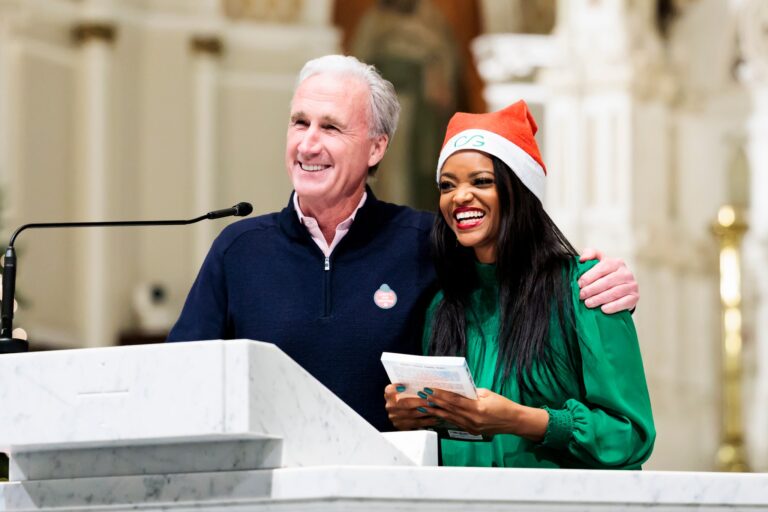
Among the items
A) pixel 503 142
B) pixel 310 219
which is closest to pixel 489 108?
pixel 310 219

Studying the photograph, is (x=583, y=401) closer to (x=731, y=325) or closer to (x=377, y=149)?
(x=377, y=149)

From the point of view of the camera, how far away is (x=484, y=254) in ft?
12.4

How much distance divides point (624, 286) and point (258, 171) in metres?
12.9

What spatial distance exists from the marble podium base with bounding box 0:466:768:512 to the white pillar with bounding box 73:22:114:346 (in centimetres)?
1207

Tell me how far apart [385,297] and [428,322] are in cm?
13

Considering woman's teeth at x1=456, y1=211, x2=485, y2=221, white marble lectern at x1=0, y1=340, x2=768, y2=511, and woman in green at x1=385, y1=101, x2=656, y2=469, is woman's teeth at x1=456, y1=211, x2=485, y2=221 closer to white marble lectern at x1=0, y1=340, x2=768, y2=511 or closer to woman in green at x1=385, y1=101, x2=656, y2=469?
woman in green at x1=385, y1=101, x2=656, y2=469

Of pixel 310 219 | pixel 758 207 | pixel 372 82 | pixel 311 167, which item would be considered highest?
pixel 372 82

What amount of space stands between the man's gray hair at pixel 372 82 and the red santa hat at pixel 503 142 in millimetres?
252

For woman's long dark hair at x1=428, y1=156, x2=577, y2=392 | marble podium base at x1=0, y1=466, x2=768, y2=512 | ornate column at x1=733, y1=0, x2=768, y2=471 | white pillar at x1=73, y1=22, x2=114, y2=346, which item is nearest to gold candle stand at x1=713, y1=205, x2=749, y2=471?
ornate column at x1=733, y1=0, x2=768, y2=471

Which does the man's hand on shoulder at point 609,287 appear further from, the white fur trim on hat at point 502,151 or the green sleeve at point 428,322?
the green sleeve at point 428,322

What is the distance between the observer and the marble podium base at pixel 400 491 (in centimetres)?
263

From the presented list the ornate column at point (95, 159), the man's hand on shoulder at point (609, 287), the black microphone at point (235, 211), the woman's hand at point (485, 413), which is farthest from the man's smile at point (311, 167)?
the ornate column at point (95, 159)

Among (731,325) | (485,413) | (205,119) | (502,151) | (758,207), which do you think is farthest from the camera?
(205,119)

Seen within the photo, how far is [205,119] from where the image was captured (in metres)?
15.9
